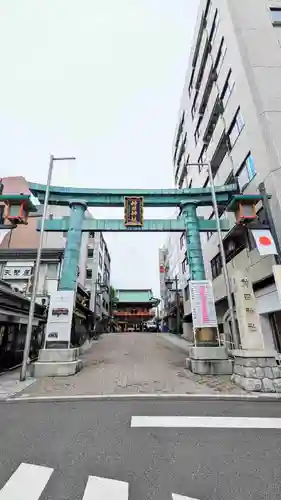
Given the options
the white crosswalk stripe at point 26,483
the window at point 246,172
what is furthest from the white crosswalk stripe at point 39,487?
the window at point 246,172

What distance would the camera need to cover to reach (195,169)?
2498 centimetres

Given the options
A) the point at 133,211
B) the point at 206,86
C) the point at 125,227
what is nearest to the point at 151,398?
the point at 125,227

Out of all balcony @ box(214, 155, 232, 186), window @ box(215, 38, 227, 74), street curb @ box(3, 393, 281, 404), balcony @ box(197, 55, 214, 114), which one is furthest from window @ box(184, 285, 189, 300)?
street curb @ box(3, 393, 281, 404)

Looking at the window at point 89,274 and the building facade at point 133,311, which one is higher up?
the window at point 89,274

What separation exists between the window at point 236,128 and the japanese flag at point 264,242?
858cm

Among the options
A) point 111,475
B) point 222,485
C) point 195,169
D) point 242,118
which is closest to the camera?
point 222,485

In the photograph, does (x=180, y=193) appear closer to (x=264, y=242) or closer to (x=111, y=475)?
(x=264, y=242)

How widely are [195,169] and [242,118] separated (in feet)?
34.4

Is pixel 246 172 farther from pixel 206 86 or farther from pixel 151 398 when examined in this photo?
pixel 151 398

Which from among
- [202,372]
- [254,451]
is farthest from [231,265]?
[254,451]

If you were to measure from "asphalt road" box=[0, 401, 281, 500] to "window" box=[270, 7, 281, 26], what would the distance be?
22.0 m

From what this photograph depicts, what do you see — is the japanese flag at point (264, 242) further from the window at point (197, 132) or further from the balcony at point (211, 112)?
the window at point (197, 132)

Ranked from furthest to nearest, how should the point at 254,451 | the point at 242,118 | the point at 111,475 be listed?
1. the point at 242,118
2. the point at 254,451
3. the point at 111,475

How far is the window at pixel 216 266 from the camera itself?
60.6ft
